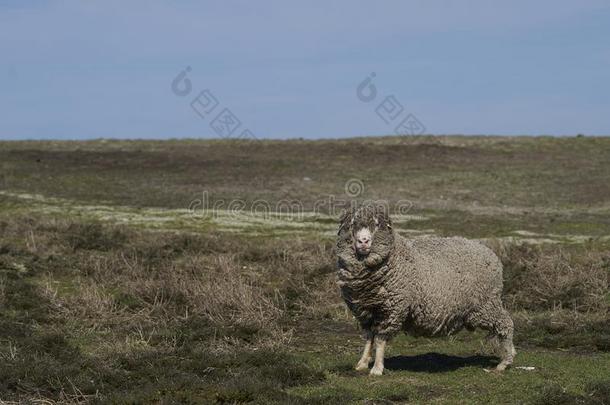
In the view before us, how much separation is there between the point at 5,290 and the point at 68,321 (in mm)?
3214

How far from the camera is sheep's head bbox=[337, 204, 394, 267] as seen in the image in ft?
44.2

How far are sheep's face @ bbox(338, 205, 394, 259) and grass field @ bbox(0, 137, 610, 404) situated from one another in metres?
1.95

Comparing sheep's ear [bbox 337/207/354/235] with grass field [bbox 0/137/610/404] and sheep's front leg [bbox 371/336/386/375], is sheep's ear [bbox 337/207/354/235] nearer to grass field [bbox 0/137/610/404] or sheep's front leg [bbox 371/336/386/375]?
sheep's front leg [bbox 371/336/386/375]

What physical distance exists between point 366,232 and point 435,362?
3268 mm

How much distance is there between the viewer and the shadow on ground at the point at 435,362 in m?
14.8

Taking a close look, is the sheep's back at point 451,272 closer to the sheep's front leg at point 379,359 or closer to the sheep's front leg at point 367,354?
the sheep's front leg at point 379,359

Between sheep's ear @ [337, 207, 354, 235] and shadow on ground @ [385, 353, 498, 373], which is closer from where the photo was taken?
sheep's ear @ [337, 207, 354, 235]

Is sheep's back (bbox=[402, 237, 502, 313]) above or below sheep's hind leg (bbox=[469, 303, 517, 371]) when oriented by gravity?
above

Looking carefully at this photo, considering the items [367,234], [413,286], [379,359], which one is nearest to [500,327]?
[413,286]

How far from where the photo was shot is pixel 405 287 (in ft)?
45.3

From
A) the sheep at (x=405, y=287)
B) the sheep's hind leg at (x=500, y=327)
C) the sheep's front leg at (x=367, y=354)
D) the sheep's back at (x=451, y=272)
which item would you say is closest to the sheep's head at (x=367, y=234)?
the sheep at (x=405, y=287)

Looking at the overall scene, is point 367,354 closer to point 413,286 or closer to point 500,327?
point 413,286

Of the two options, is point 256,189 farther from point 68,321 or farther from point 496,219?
point 68,321

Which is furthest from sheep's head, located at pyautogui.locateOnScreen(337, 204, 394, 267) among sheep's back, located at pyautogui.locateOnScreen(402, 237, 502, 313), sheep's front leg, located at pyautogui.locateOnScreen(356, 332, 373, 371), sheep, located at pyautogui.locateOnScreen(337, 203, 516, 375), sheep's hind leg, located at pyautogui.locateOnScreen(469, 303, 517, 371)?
sheep's hind leg, located at pyautogui.locateOnScreen(469, 303, 517, 371)
